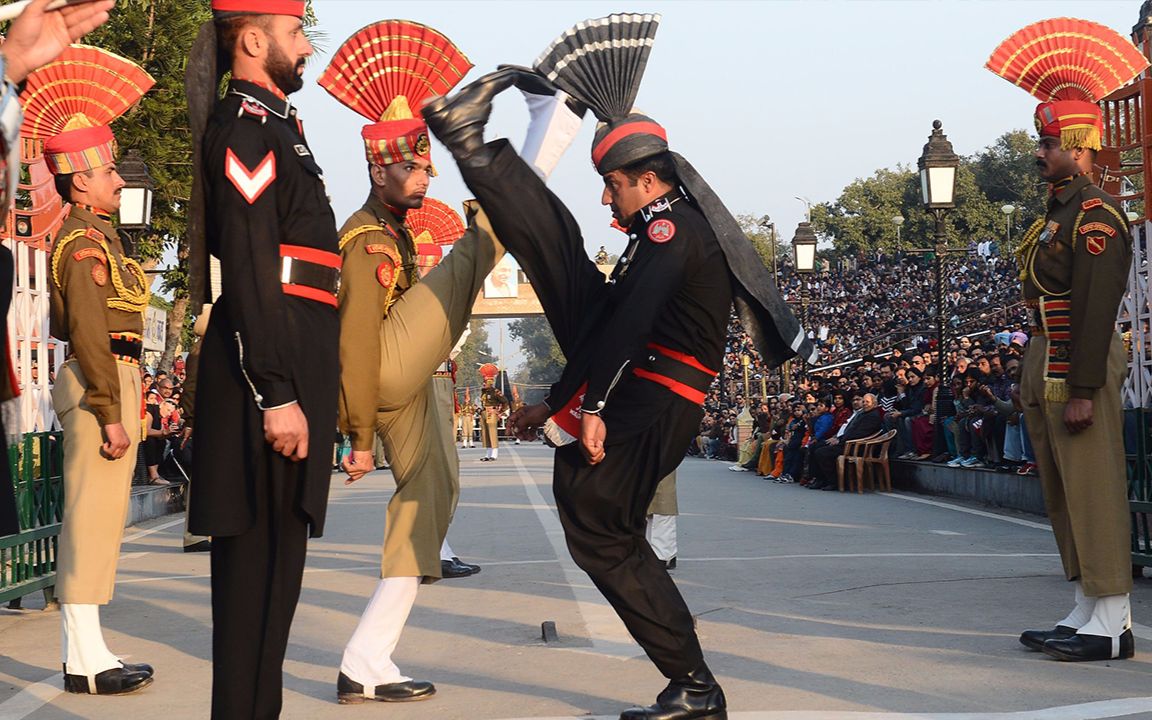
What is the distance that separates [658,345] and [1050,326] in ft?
6.67

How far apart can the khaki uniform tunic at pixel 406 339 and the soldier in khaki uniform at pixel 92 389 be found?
42.9 inches

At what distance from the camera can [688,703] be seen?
15.6 ft

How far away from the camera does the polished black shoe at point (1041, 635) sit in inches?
231

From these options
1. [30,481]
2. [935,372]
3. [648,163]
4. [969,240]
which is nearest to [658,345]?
[648,163]

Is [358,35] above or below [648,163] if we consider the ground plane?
above

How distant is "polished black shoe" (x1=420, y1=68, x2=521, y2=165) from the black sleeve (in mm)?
1373

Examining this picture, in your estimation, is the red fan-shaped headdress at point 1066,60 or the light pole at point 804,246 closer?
the red fan-shaped headdress at point 1066,60

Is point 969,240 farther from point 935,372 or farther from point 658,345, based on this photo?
point 658,345

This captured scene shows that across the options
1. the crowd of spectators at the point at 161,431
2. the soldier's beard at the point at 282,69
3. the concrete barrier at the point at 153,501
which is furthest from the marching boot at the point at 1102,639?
the crowd of spectators at the point at 161,431

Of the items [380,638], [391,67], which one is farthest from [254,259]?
[391,67]

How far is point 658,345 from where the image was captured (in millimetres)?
5012

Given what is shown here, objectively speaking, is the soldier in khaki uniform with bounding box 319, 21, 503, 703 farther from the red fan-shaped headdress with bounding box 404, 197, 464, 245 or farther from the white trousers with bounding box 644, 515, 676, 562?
the red fan-shaped headdress with bounding box 404, 197, 464, 245

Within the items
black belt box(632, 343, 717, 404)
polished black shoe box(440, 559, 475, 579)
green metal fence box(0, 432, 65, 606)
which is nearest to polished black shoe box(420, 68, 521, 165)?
black belt box(632, 343, 717, 404)

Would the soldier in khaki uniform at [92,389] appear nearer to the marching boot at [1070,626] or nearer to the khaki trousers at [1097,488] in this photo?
the marching boot at [1070,626]
